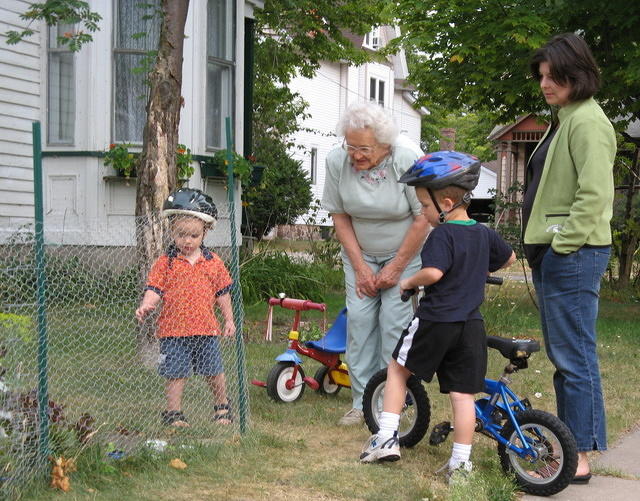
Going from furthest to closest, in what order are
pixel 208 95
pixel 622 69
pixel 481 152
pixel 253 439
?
1. pixel 481 152
2. pixel 208 95
3. pixel 622 69
4. pixel 253 439

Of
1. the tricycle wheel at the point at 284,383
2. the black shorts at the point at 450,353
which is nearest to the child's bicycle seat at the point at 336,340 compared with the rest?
the tricycle wheel at the point at 284,383

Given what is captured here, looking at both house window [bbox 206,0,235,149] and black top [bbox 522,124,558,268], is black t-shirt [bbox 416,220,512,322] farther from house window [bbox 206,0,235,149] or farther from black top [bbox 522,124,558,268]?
house window [bbox 206,0,235,149]

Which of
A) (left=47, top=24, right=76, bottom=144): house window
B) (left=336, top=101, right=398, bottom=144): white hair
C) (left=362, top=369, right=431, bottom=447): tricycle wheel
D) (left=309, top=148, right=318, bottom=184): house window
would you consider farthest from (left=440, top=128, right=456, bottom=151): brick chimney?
(left=362, top=369, right=431, bottom=447): tricycle wheel

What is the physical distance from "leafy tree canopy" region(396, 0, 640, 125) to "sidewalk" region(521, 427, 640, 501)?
695cm

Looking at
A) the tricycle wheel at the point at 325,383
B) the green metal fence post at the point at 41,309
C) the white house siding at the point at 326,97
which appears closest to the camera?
the green metal fence post at the point at 41,309

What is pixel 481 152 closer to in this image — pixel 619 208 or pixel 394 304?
pixel 619 208

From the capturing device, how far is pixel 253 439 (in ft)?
16.5

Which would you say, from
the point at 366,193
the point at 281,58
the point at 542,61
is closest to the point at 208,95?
the point at 281,58

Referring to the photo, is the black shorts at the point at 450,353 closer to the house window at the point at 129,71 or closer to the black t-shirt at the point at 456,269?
the black t-shirt at the point at 456,269

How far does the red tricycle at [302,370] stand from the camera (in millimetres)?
6188

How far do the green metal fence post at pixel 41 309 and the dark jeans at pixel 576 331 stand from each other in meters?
2.26

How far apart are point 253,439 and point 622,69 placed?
8.45 m

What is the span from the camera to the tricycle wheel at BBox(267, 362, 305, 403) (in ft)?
20.2

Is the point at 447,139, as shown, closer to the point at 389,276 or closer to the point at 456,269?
the point at 389,276
